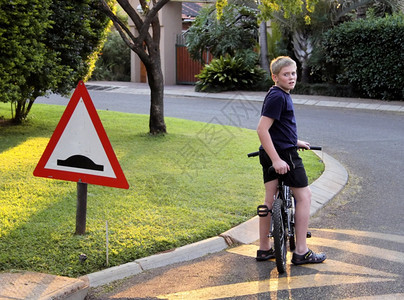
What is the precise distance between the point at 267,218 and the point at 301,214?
31 cm

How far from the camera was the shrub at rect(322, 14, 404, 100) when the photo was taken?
1898 centimetres

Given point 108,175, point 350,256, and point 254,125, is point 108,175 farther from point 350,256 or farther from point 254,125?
point 254,125

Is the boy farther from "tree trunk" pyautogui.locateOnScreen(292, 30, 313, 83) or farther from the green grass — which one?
"tree trunk" pyautogui.locateOnScreen(292, 30, 313, 83)

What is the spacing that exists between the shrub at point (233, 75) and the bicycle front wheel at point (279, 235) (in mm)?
17938

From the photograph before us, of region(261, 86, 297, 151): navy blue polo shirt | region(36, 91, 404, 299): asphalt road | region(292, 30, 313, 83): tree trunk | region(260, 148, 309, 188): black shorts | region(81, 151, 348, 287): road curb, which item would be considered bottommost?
region(36, 91, 404, 299): asphalt road

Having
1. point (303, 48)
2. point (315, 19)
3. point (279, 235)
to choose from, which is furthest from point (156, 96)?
point (303, 48)

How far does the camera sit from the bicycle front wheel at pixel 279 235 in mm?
4828

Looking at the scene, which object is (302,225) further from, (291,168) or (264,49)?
(264,49)

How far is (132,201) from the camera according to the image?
22.4 ft

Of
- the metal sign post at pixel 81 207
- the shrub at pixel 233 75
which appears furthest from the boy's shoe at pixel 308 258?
the shrub at pixel 233 75

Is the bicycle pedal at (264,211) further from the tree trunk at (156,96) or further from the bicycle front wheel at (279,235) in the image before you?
the tree trunk at (156,96)

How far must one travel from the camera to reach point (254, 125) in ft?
47.3

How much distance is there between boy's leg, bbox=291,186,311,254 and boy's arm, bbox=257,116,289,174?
320 mm

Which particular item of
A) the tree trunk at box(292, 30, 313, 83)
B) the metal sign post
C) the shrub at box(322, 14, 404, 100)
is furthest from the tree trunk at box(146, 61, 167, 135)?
the tree trunk at box(292, 30, 313, 83)
